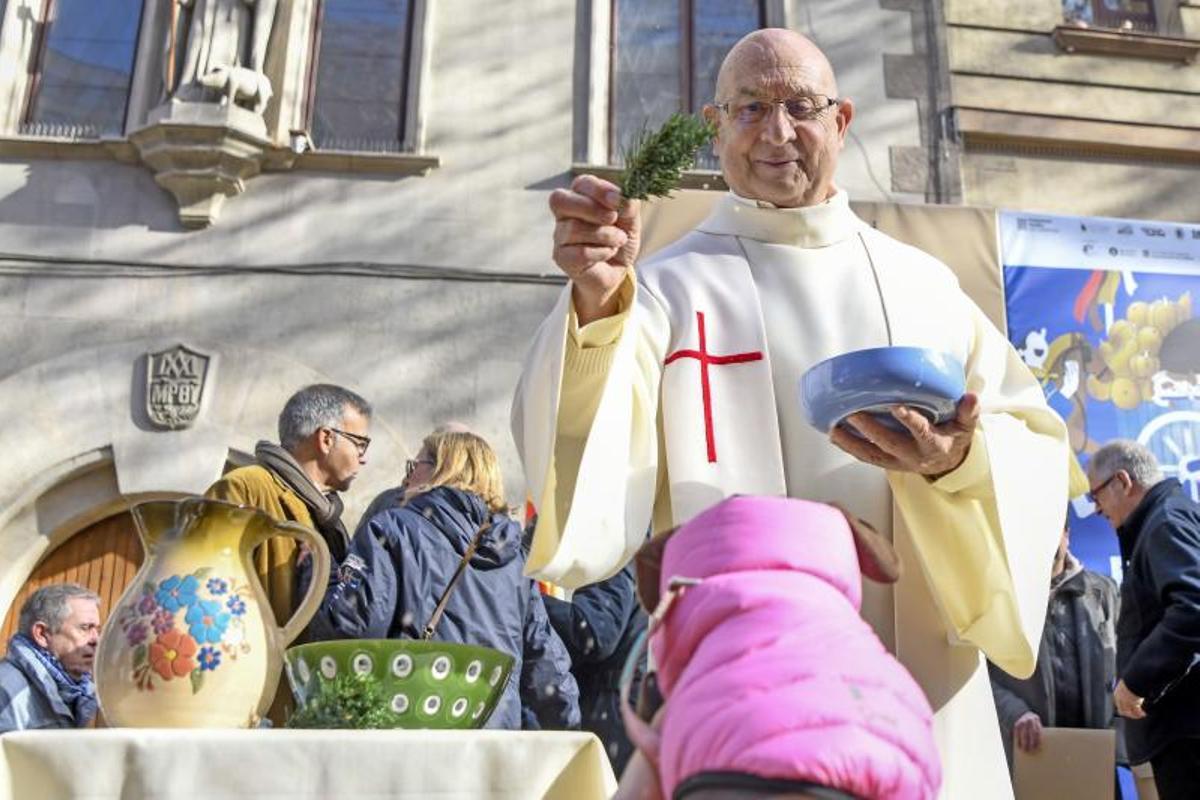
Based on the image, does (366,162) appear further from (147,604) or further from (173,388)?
(147,604)

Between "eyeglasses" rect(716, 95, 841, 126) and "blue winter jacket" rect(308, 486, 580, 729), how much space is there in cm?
156

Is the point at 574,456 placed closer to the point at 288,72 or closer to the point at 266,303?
the point at 266,303

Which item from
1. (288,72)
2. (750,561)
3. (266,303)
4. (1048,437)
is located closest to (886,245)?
(1048,437)

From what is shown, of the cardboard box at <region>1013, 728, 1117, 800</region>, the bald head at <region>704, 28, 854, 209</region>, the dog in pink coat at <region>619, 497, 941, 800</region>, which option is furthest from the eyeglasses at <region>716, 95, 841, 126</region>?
the cardboard box at <region>1013, 728, 1117, 800</region>

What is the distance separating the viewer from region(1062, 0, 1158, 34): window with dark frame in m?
8.33

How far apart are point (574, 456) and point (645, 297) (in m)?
0.33

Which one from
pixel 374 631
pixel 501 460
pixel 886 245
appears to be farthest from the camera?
pixel 501 460

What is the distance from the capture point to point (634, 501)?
1719 millimetres

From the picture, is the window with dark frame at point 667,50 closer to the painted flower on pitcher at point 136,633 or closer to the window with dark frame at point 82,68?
the window with dark frame at point 82,68

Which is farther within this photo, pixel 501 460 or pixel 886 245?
pixel 501 460

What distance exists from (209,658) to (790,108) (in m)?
1.18

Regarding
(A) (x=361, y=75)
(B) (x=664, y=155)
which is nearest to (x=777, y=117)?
(B) (x=664, y=155)

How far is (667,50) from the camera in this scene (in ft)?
26.4

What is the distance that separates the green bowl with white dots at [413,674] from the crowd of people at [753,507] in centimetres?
23
